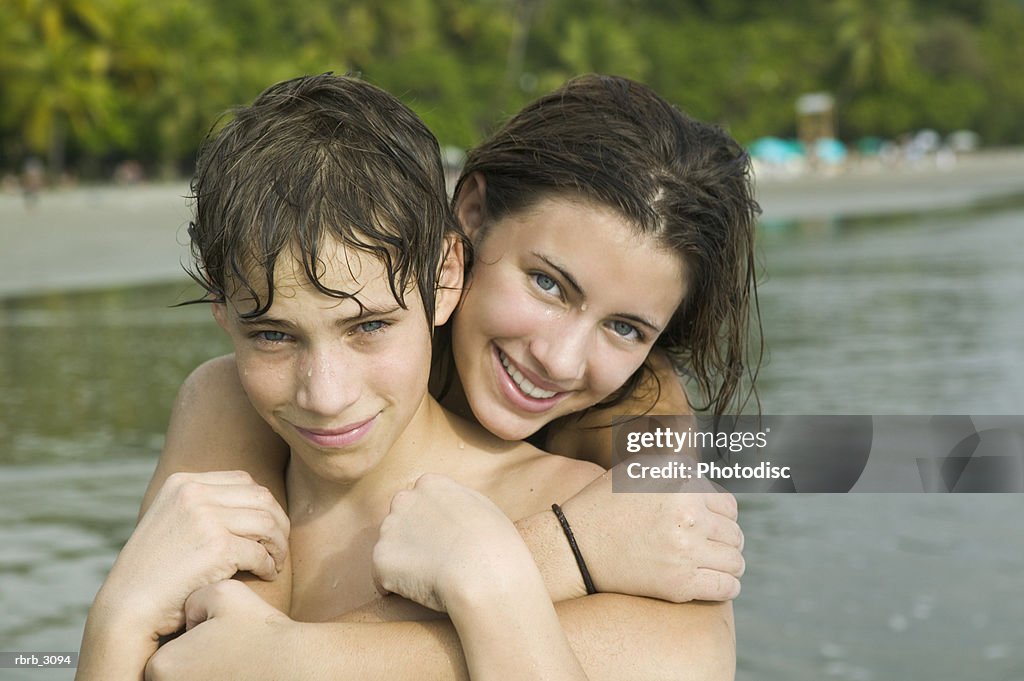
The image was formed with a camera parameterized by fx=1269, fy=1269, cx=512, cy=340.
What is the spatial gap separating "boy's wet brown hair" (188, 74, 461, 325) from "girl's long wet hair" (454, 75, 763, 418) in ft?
1.60

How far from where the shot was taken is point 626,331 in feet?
8.39

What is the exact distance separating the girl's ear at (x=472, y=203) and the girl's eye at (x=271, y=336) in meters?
0.76

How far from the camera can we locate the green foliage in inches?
1604

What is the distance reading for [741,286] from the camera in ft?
9.29

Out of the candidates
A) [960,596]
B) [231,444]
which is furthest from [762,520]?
[231,444]

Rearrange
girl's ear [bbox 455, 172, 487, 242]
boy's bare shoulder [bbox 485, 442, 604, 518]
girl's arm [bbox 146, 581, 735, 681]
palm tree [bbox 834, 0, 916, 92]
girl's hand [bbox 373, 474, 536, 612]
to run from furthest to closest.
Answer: palm tree [bbox 834, 0, 916, 92], girl's ear [bbox 455, 172, 487, 242], boy's bare shoulder [bbox 485, 442, 604, 518], girl's arm [bbox 146, 581, 735, 681], girl's hand [bbox 373, 474, 536, 612]

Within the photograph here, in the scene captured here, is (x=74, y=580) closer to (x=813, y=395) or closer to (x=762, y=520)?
(x=762, y=520)

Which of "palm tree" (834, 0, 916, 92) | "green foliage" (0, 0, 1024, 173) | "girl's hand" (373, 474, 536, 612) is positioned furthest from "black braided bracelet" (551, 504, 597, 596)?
"palm tree" (834, 0, 916, 92)

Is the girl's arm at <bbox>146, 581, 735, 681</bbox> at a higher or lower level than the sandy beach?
lower

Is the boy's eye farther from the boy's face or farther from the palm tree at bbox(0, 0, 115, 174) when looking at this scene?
the palm tree at bbox(0, 0, 115, 174)

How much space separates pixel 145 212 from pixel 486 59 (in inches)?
1240

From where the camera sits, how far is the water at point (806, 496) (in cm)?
428

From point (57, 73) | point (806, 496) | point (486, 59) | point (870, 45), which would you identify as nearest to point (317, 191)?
point (806, 496)

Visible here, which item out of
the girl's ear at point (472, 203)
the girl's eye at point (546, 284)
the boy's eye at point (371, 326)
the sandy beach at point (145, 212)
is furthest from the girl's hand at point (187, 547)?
the sandy beach at point (145, 212)
